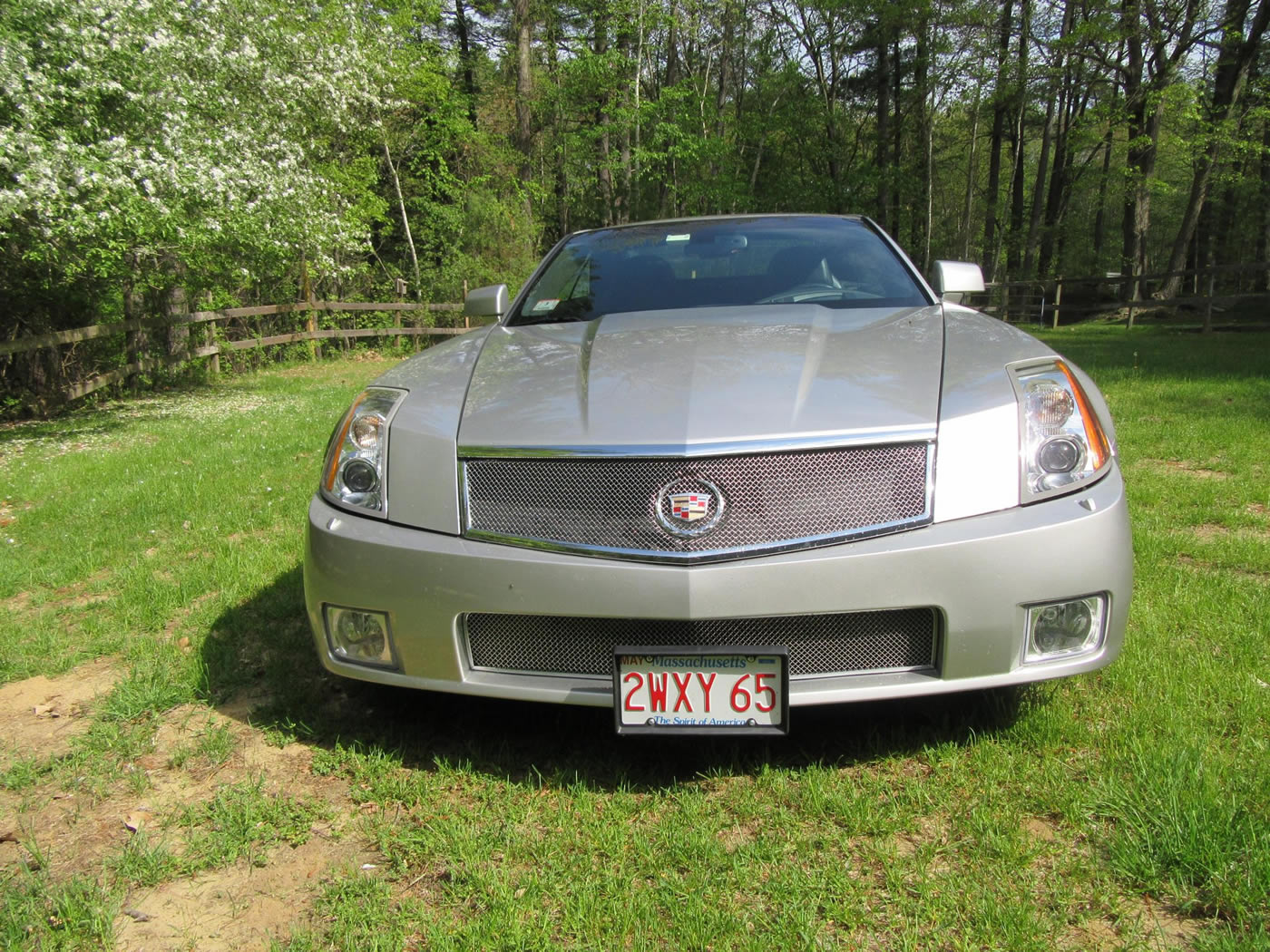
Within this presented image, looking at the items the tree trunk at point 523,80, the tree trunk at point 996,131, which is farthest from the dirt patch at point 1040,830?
the tree trunk at point 996,131

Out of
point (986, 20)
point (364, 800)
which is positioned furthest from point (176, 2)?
point (986, 20)

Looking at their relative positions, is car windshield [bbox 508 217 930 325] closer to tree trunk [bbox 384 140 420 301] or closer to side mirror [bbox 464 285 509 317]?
side mirror [bbox 464 285 509 317]

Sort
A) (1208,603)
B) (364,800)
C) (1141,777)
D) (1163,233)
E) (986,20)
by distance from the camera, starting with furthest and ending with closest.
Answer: (1163,233), (986,20), (1208,603), (364,800), (1141,777)

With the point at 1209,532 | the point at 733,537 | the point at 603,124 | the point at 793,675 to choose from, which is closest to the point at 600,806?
the point at 793,675

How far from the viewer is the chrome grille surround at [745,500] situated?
1.95 meters

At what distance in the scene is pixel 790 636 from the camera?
6.57 feet

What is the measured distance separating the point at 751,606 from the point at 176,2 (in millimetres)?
9608

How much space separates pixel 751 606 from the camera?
1.90 metres

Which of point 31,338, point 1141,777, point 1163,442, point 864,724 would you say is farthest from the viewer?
point 31,338

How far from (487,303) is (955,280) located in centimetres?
177

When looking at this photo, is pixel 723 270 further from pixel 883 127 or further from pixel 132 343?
pixel 883 127

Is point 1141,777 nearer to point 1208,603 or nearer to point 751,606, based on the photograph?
point 751,606

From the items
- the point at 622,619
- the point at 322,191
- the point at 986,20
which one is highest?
the point at 986,20

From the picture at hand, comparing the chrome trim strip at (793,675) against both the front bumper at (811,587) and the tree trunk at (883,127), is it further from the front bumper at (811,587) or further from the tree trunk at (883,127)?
the tree trunk at (883,127)
